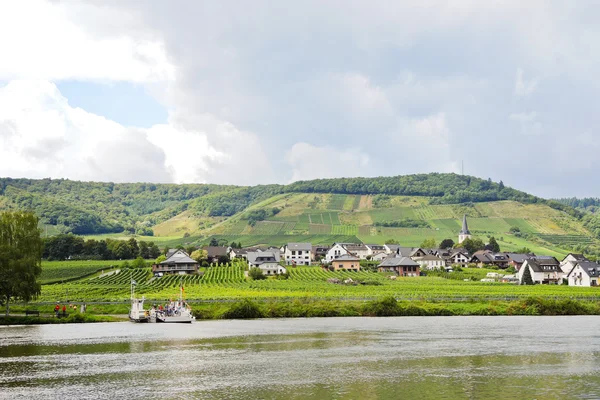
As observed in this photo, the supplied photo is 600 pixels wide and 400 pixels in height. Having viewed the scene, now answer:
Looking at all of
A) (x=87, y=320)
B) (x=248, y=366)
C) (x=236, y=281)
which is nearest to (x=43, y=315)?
(x=87, y=320)

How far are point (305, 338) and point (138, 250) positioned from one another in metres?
130

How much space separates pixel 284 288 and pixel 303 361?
63.3 metres

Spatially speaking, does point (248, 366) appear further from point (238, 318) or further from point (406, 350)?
point (238, 318)

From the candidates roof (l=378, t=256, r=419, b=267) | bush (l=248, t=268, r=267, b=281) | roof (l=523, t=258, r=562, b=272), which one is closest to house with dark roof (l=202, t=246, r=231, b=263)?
bush (l=248, t=268, r=267, b=281)

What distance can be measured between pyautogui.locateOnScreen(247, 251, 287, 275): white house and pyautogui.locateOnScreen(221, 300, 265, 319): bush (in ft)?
198

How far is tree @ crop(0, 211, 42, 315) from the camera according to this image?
72.0 m

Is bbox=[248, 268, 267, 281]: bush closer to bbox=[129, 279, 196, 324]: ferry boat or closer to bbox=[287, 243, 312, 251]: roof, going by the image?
bbox=[129, 279, 196, 324]: ferry boat

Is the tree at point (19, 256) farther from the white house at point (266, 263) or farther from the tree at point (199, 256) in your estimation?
the tree at point (199, 256)

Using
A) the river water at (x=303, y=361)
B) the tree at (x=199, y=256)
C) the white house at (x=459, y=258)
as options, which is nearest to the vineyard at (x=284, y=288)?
the tree at (x=199, y=256)

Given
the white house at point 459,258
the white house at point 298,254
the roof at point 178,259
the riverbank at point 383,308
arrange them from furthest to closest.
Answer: the white house at point 298,254 < the white house at point 459,258 < the roof at point 178,259 < the riverbank at point 383,308

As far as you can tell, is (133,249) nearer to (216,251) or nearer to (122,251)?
(122,251)

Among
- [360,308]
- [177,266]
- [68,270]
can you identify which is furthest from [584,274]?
[68,270]

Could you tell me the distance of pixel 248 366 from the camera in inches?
1734

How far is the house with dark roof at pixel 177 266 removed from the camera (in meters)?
139
